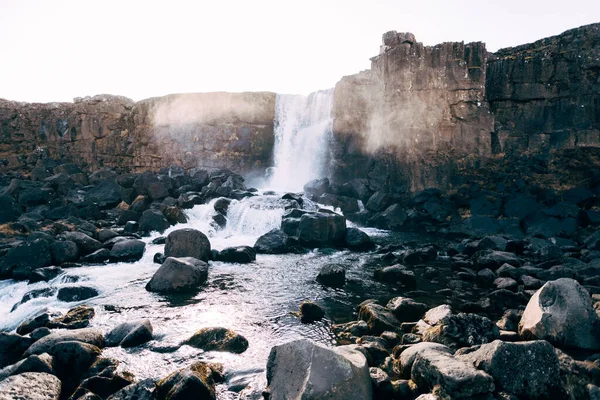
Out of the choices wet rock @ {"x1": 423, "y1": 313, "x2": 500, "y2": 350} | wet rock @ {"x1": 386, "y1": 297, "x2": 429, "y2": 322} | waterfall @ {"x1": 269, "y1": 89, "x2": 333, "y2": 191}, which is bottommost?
wet rock @ {"x1": 386, "y1": 297, "x2": 429, "y2": 322}

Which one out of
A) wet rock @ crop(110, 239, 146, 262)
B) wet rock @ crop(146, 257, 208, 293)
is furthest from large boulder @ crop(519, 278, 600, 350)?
wet rock @ crop(110, 239, 146, 262)

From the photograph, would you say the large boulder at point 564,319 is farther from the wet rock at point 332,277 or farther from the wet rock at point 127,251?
the wet rock at point 127,251

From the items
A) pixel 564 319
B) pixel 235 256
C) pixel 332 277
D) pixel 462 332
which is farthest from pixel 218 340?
pixel 235 256

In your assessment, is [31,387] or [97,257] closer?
[31,387]

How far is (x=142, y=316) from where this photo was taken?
8.84m

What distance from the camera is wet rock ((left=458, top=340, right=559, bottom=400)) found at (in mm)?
5047

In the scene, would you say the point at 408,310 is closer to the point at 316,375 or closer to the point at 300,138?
the point at 316,375

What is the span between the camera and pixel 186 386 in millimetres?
5402

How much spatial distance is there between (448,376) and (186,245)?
1001 cm

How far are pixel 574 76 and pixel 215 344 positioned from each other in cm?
2224

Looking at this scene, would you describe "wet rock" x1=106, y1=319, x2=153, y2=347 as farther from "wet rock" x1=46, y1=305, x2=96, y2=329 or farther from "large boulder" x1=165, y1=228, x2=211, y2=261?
"large boulder" x1=165, y1=228, x2=211, y2=261

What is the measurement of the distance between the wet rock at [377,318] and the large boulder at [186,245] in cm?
672

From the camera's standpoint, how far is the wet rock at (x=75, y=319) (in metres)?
8.23

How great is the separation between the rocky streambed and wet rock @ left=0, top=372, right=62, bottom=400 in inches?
0.9
